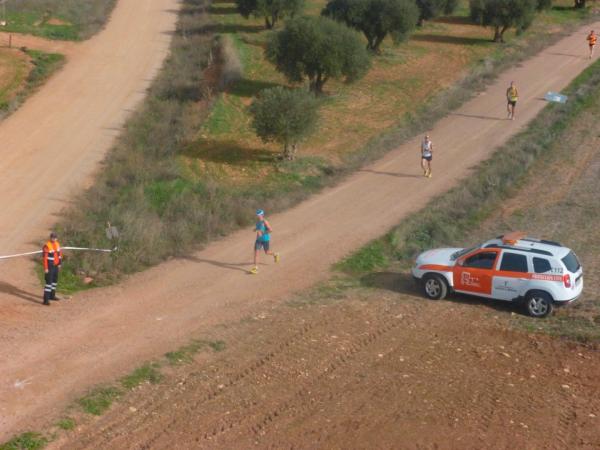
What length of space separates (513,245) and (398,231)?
4878 millimetres

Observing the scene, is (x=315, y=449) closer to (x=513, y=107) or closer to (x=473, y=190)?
(x=473, y=190)

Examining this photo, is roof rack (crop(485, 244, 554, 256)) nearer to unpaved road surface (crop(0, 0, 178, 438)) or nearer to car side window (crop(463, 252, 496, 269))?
car side window (crop(463, 252, 496, 269))

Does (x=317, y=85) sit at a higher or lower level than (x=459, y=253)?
higher

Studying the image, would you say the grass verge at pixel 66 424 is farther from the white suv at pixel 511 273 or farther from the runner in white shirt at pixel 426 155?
the runner in white shirt at pixel 426 155

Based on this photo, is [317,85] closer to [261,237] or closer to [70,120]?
[70,120]

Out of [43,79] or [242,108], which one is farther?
[43,79]

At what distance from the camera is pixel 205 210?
888 inches

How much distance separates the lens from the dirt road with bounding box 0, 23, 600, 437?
1362cm

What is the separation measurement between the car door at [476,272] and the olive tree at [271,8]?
29.0 m

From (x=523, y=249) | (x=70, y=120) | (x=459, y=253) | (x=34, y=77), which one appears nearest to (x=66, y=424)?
(x=459, y=253)

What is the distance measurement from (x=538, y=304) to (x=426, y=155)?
→ 397 inches

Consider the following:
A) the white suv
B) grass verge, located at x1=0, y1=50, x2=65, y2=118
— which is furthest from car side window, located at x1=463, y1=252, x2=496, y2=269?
grass verge, located at x1=0, y1=50, x2=65, y2=118

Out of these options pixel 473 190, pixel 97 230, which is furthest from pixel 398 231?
pixel 97 230

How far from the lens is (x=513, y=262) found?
54.8 feet
